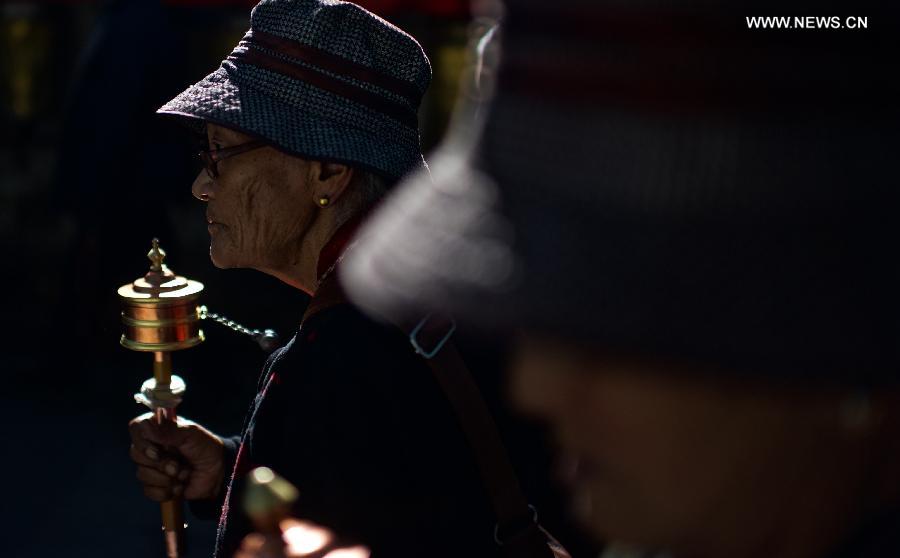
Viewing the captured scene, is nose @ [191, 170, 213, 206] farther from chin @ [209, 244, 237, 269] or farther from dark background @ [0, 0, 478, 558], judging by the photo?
dark background @ [0, 0, 478, 558]

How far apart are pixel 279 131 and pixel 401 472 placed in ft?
2.49

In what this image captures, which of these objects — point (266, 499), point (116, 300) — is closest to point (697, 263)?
point (266, 499)

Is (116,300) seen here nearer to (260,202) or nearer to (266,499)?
(260,202)

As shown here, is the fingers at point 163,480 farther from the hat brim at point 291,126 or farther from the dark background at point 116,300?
the dark background at point 116,300

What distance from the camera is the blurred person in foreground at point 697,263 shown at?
0.78m

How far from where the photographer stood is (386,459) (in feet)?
5.82

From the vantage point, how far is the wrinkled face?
7.26 feet

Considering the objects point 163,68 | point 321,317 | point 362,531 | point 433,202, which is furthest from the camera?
point 163,68

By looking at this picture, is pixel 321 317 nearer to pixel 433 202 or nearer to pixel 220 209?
pixel 220 209

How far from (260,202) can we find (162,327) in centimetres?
37

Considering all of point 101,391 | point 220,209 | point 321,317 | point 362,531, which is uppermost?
point 220,209

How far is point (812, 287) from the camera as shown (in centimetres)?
78

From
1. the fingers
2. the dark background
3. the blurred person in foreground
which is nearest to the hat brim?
the fingers

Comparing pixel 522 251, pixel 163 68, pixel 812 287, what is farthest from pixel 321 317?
pixel 163 68
